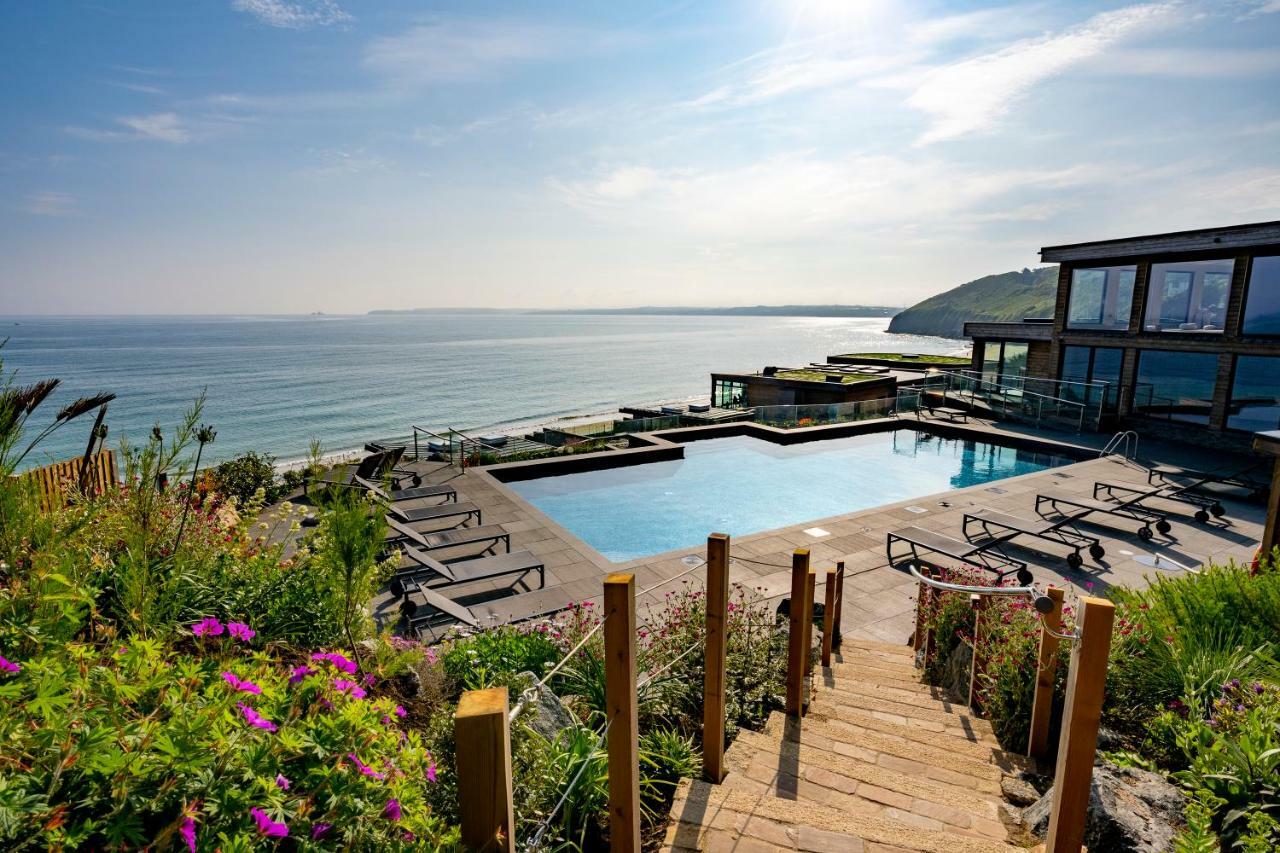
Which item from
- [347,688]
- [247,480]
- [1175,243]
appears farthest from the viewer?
[1175,243]

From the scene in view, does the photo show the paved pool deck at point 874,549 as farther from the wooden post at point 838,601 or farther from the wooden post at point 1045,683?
the wooden post at point 1045,683

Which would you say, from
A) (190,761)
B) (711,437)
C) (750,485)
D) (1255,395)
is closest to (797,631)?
(190,761)

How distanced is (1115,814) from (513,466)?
12787 millimetres

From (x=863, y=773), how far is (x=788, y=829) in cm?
89

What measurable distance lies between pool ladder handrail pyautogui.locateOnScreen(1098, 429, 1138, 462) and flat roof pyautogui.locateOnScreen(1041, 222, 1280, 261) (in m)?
5.71

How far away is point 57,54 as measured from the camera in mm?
17438

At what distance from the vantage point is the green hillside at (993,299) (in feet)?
510

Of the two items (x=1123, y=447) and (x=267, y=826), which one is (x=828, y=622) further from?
(x=1123, y=447)

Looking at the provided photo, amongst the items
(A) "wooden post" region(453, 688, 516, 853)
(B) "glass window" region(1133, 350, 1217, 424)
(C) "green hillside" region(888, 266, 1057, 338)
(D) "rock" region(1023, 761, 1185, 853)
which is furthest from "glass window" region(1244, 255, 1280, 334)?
(C) "green hillside" region(888, 266, 1057, 338)

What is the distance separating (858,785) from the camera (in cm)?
330

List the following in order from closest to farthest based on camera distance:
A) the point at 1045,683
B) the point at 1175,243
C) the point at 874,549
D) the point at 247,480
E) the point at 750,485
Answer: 1. the point at 1045,683
2. the point at 874,549
3. the point at 247,480
4. the point at 750,485
5. the point at 1175,243

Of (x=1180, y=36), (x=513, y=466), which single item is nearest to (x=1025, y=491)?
(x=1180, y=36)

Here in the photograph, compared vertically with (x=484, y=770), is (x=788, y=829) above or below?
below

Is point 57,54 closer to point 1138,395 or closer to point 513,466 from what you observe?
point 513,466
